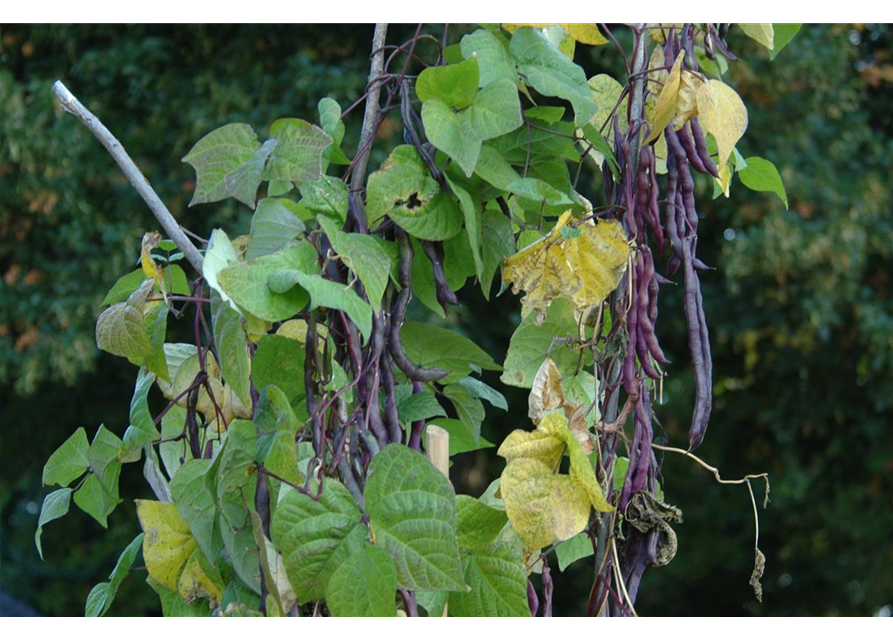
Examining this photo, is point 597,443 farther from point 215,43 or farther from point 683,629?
point 215,43

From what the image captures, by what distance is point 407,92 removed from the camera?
2.15 ft

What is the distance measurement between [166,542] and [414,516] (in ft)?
0.64

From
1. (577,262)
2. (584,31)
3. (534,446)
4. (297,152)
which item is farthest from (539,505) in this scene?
(584,31)

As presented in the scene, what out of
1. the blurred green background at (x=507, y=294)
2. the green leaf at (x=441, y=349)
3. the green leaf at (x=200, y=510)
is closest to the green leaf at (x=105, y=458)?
the green leaf at (x=200, y=510)

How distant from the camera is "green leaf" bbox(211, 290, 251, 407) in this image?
1.92ft

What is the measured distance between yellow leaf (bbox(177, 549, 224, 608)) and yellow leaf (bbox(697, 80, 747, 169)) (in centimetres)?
39

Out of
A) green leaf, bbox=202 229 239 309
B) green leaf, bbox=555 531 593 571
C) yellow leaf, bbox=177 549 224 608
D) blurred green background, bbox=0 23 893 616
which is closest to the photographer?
green leaf, bbox=202 229 239 309

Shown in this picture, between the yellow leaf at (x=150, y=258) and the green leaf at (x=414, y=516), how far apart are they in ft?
0.68

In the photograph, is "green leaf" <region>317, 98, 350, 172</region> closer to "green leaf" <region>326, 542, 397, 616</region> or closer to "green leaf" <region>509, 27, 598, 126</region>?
"green leaf" <region>509, 27, 598, 126</region>

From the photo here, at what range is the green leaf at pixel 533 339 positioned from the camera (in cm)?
70

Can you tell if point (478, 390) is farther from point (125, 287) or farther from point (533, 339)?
point (125, 287)

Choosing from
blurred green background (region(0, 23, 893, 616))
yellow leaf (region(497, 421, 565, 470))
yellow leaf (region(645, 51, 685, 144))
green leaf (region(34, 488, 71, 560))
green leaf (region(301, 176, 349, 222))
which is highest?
blurred green background (region(0, 23, 893, 616))

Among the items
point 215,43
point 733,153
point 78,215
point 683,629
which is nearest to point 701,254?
point 215,43

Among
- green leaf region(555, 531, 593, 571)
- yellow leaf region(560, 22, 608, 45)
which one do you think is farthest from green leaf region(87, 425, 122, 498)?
yellow leaf region(560, 22, 608, 45)
